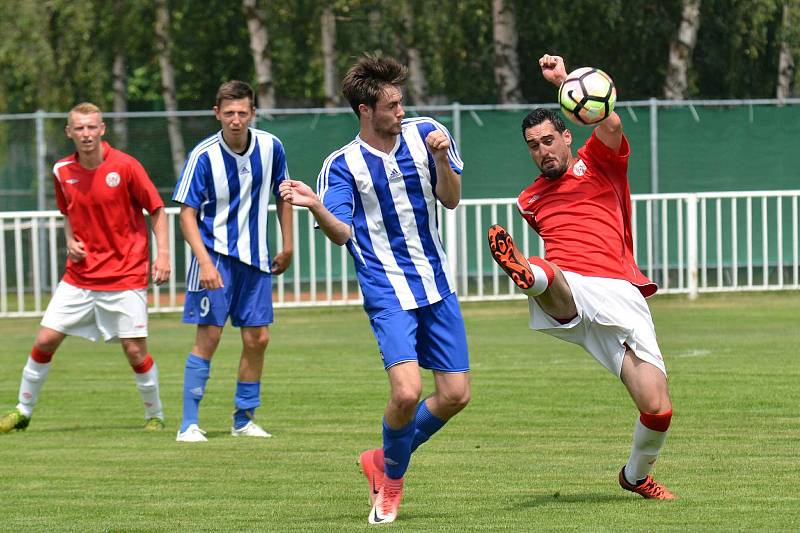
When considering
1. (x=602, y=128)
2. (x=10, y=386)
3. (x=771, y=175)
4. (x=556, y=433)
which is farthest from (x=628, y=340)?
(x=771, y=175)

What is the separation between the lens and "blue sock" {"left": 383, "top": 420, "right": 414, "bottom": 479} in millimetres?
6750

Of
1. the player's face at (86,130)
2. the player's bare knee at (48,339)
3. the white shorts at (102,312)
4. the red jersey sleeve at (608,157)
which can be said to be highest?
the player's face at (86,130)

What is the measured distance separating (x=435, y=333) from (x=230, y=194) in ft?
9.38

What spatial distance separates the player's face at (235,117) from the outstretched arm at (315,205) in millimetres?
2782

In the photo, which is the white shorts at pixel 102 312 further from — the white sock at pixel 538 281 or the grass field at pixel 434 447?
the white sock at pixel 538 281

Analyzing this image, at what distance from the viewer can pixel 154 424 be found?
9.88 meters

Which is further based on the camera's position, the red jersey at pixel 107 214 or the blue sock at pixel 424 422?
the red jersey at pixel 107 214

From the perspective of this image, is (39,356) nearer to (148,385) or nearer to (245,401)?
(148,385)

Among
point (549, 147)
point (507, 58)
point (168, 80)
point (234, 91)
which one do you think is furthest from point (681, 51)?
point (549, 147)

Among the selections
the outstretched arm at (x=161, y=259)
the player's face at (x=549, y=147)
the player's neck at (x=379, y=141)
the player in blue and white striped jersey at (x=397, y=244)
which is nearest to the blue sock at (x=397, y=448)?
the player in blue and white striped jersey at (x=397, y=244)

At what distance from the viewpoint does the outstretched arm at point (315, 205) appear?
6.30 m

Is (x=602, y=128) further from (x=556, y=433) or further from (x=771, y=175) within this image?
(x=771, y=175)

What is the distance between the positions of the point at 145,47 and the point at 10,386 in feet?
54.3

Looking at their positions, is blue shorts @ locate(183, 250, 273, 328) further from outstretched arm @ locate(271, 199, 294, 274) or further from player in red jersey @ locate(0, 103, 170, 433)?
player in red jersey @ locate(0, 103, 170, 433)
